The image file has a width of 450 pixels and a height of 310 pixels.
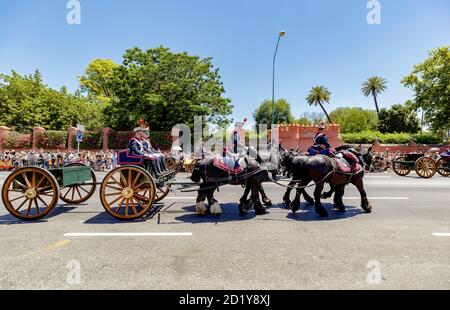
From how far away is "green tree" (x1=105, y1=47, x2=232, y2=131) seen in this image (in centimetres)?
2509

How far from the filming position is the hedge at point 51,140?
1043 inches

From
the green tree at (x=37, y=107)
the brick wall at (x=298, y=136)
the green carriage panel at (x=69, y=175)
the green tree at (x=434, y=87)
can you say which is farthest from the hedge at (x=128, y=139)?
the green tree at (x=434, y=87)

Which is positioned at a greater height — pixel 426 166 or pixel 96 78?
pixel 96 78

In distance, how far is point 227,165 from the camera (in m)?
6.56

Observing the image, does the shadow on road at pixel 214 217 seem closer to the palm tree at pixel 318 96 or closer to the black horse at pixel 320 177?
the black horse at pixel 320 177

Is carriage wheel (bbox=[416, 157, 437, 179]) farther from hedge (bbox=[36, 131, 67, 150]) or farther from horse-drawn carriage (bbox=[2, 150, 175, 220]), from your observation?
hedge (bbox=[36, 131, 67, 150])

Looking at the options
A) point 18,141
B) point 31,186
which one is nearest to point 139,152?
point 31,186

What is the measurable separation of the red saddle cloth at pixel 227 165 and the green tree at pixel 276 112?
5689 cm

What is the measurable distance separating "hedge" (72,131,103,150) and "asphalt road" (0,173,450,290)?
69.0 ft

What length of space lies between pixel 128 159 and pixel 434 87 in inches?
1248

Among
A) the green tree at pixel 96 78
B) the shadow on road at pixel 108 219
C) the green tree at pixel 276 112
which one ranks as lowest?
the shadow on road at pixel 108 219

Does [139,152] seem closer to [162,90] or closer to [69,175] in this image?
[69,175]
